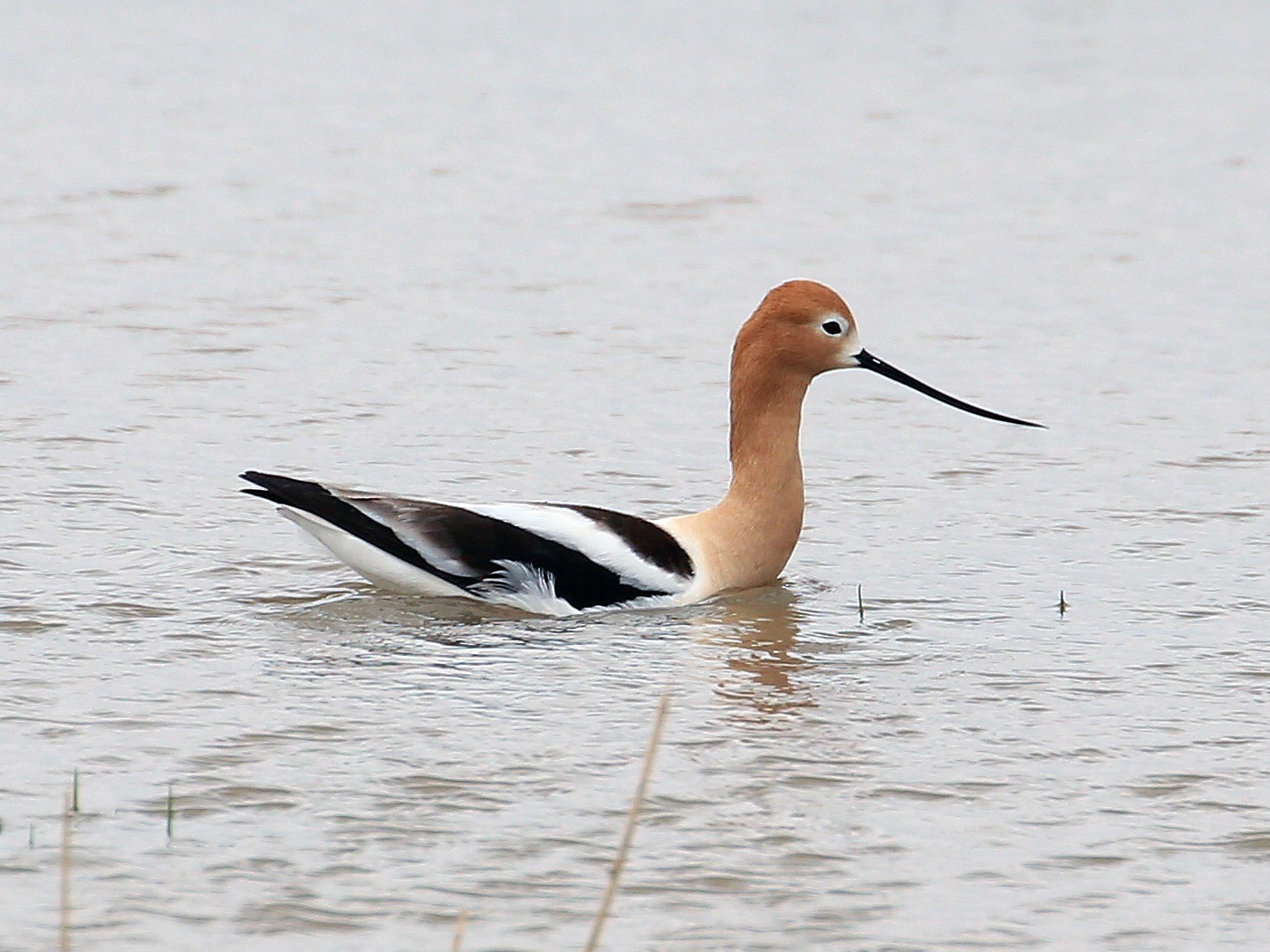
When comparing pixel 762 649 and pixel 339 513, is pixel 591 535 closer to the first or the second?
pixel 762 649

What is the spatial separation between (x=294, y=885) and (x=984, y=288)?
796 centimetres

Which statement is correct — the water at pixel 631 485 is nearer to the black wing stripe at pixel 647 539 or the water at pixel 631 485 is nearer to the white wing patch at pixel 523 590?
the white wing patch at pixel 523 590

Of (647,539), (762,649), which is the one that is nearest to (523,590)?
(647,539)

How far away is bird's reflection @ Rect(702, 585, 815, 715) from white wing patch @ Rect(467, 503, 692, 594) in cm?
25

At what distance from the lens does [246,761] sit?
20.1 feet

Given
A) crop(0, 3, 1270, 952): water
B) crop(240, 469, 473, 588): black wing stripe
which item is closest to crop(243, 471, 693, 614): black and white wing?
crop(240, 469, 473, 588): black wing stripe

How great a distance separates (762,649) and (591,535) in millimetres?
677

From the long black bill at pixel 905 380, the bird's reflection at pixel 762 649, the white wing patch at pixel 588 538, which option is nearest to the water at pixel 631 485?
the bird's reflection at pixel 762 649

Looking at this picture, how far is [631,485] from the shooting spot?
9.18 metres

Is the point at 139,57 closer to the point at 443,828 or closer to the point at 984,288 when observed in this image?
the point at 984,288

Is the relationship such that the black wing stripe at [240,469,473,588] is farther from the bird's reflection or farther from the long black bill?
the long black bill

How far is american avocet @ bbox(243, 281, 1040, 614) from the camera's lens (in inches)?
298

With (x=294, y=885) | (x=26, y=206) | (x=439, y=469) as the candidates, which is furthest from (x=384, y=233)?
(x=294, y=885)

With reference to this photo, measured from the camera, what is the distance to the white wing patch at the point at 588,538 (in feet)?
25.0
